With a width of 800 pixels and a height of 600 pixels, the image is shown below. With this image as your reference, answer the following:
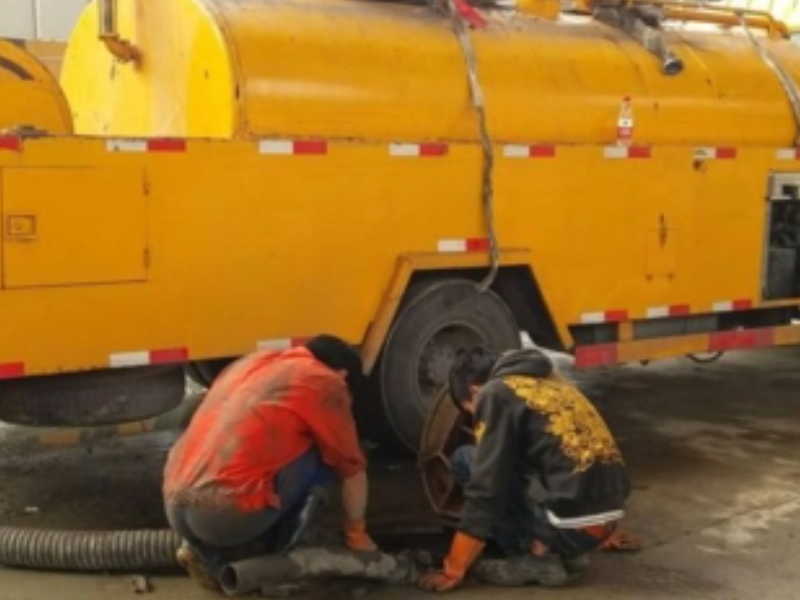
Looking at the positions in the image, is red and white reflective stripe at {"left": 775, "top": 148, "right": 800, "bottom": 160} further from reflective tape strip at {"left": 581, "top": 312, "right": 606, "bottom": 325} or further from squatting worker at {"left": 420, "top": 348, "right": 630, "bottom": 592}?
squatting worker at {"left": 420, "top": 348, "right": 630, "bottom": 592}

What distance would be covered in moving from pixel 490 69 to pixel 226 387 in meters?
2.31

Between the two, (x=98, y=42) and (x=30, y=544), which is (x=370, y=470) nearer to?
(x=30, y=544)

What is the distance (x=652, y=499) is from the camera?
5.22m

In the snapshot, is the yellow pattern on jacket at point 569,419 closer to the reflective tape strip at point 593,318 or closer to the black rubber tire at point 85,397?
the black rubber tire at point 85,397

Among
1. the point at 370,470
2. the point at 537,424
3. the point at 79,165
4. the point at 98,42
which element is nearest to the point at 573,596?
the point at 537,424

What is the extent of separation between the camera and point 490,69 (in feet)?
18.2

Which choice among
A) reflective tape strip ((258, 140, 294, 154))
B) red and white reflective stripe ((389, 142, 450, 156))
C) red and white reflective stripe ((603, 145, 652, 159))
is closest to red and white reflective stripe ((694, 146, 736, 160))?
red and white reflective stripe ((603, 145, 652, 159))

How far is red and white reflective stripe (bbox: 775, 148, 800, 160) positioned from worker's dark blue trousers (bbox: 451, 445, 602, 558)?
3.21 m

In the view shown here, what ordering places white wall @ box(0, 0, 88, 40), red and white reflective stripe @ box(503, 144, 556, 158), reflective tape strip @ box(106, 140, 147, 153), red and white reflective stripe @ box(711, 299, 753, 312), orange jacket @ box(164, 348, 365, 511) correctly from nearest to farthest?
orange jacket @ box(164, 348, 365, 511), reflective tape strip @ box(106, 140, 147, 153), red and white reflective stripe @ box(503, 144, 556, 158), red and white reflective stripe @ box(711, 299, 753, 312), white wall @ box(0, 0, 88, 40)

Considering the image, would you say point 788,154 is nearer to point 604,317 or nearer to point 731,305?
point 731,305

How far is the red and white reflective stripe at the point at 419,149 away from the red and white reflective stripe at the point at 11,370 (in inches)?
71.6

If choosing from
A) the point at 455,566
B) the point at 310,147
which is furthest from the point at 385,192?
the point at 455,566

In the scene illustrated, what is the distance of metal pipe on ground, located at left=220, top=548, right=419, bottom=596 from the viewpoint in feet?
12.8

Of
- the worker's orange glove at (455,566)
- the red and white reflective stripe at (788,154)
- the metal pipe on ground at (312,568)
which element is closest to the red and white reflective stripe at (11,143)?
the metal pipe on ground at (312,568)
